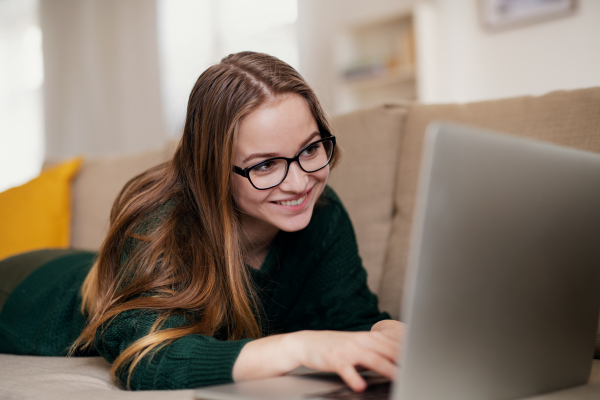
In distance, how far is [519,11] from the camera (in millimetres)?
2930

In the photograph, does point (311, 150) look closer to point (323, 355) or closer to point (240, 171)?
point (240, 171)

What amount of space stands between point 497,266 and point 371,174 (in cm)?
84

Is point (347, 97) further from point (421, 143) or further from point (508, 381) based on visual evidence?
point (508, 381)

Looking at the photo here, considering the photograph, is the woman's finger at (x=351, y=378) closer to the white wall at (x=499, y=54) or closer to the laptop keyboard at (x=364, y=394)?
the laptop keyboard at (x=364, y=394)

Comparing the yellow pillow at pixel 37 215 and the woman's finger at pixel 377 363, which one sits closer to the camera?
the woman's finger at pixel 377 363

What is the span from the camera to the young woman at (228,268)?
0.71 meters

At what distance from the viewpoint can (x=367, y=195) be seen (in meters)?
1.35

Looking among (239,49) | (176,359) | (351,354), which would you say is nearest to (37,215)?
(176,359)

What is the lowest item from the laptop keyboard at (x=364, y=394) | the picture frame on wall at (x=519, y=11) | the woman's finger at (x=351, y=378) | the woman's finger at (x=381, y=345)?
the laptop keyboard at (x=364, y=394)

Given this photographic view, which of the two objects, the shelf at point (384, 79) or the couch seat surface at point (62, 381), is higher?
the shelf at point (384, 79)

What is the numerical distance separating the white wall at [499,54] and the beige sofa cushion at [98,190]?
1867 mm

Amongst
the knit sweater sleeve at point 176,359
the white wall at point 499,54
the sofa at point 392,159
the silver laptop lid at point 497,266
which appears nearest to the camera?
the silver laptop lid at point 497,266

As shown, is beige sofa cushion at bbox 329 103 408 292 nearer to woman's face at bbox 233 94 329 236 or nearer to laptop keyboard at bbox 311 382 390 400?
woman's face at bbox 233 94 329 236

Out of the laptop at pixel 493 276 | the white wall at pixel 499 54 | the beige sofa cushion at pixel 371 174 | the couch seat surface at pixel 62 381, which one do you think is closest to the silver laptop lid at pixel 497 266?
the laptop at pixel 493 276
